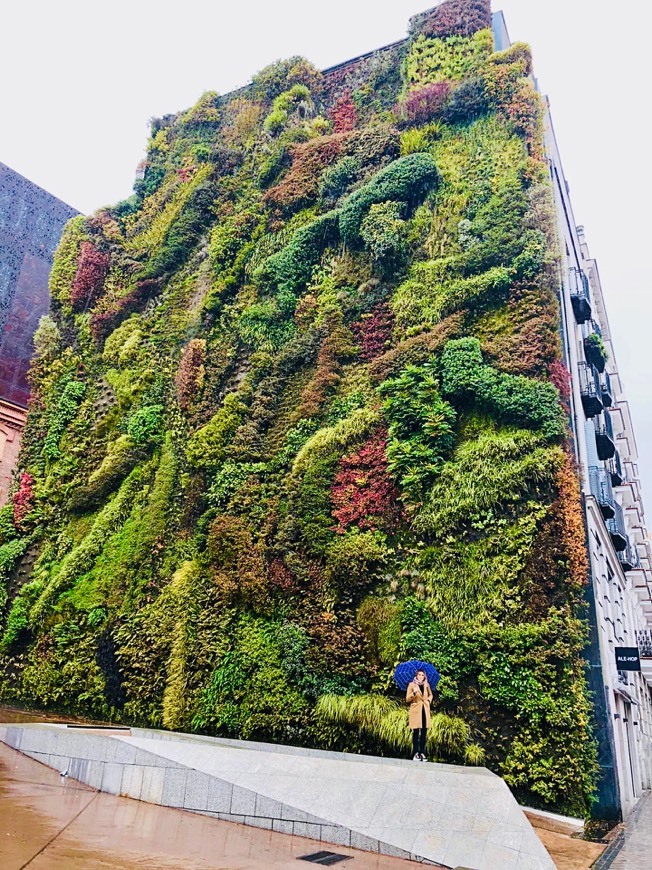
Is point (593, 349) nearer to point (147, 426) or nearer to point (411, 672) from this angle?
point (411, 672)

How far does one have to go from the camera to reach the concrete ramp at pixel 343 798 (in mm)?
6250

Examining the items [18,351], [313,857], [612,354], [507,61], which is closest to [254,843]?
[313,857]

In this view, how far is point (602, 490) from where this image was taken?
50.9ft

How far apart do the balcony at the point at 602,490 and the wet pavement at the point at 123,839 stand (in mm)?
10221

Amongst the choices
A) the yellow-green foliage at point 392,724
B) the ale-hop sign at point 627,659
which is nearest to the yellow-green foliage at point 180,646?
the yellow-green foliage at point 392,724

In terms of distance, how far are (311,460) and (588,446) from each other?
7034mm

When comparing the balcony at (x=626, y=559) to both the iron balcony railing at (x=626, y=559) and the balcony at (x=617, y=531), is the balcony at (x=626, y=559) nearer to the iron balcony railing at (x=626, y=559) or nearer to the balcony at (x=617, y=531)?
the iron balcony railing at (x=626, y=559)

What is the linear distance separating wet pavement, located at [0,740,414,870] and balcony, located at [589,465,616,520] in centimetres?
1022

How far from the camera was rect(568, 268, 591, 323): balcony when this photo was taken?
1593 cm

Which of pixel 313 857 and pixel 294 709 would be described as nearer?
pixel 313 857

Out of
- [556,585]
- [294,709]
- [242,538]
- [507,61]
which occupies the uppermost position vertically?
[507,61]

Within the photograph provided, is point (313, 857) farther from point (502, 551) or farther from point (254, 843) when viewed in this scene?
point (502, 551)

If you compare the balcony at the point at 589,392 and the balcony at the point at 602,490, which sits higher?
the balcony at the point at 589,392

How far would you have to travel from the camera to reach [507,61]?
15664mm
